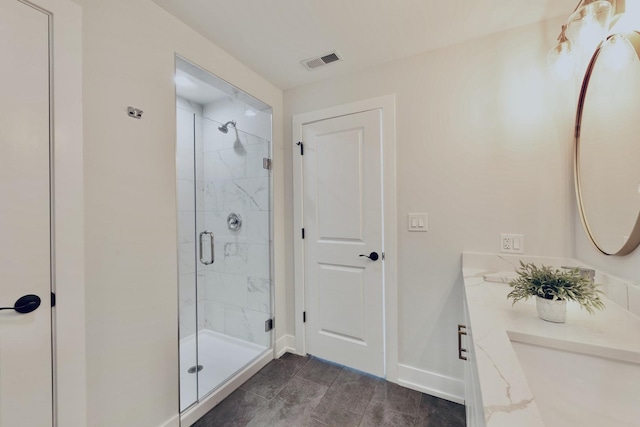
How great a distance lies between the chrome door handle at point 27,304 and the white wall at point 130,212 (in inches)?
6.5

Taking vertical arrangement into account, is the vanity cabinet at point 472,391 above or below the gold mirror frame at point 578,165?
below

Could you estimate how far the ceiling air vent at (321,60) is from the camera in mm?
1894

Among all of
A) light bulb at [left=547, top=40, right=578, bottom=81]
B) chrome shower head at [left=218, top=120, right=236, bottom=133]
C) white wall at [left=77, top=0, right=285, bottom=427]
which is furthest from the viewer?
chrome shower head at [left=218, top=120, right=236, bottom=133]

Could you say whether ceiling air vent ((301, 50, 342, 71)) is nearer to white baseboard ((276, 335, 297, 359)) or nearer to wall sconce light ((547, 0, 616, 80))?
wall sconce light ((547, 0, 616, 80))

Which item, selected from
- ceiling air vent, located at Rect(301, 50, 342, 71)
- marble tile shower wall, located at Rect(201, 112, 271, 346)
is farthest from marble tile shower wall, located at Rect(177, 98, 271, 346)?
ceiling air vent, located at Rect(301, 50, 342, 71)

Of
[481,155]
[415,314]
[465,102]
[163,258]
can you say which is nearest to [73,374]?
[163,258]

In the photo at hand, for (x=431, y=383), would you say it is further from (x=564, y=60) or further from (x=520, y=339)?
(x=564, y=60)

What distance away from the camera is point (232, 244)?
2.60 meters

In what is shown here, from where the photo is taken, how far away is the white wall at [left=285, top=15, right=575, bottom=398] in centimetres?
155

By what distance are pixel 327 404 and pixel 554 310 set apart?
57.8 inches

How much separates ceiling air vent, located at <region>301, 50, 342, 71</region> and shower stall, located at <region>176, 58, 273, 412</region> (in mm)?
526

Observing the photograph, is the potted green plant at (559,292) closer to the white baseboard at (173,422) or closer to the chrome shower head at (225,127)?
the white baseboard at (173,422)

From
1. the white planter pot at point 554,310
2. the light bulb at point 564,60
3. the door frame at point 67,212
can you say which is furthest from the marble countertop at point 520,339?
the door frame at point 67,212

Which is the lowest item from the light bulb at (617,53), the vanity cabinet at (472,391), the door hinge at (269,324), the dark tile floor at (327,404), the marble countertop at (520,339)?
the dark tile floor at (327,404)
